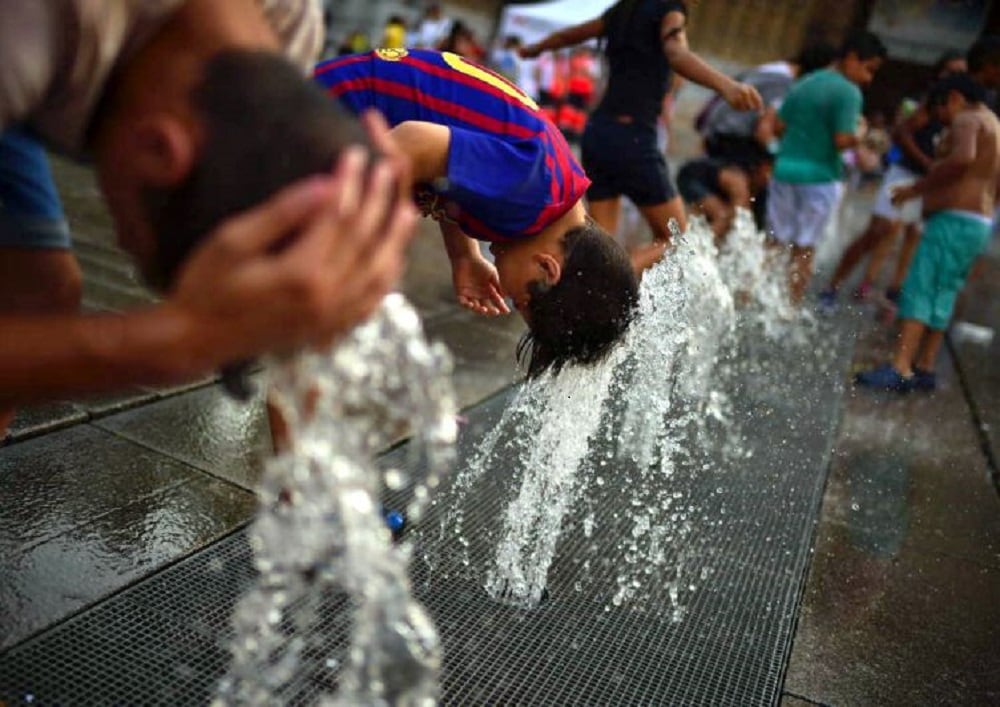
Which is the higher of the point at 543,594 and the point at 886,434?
the point at 543,594

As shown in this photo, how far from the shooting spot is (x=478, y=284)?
2.90m

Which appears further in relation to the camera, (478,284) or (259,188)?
(478,284)

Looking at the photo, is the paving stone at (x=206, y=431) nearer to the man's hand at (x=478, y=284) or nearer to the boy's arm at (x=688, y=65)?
the man's hand at (x=478, y=284)

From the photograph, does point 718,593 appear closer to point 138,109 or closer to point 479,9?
point 138,109

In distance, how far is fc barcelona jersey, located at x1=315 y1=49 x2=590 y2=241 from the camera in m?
2.12

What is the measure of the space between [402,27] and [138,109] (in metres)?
14.0

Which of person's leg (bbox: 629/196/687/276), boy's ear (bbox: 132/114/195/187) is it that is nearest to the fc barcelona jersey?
boy's ear (bbox: 132/114/195/187)

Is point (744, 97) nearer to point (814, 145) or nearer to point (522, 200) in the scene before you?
point (522, 200)

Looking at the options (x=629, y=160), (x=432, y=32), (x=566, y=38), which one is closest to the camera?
(x=566, y=38)

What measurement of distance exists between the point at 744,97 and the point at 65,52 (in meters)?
3.37

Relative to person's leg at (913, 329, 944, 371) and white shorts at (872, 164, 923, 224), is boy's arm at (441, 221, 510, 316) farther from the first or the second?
white shorts at (872, 164, 923, 224)

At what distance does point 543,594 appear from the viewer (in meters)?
2.65

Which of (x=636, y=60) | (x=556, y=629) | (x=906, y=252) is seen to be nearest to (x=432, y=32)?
(x=906, y=252)

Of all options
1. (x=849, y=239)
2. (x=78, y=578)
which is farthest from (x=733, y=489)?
(x=849, y=239)
